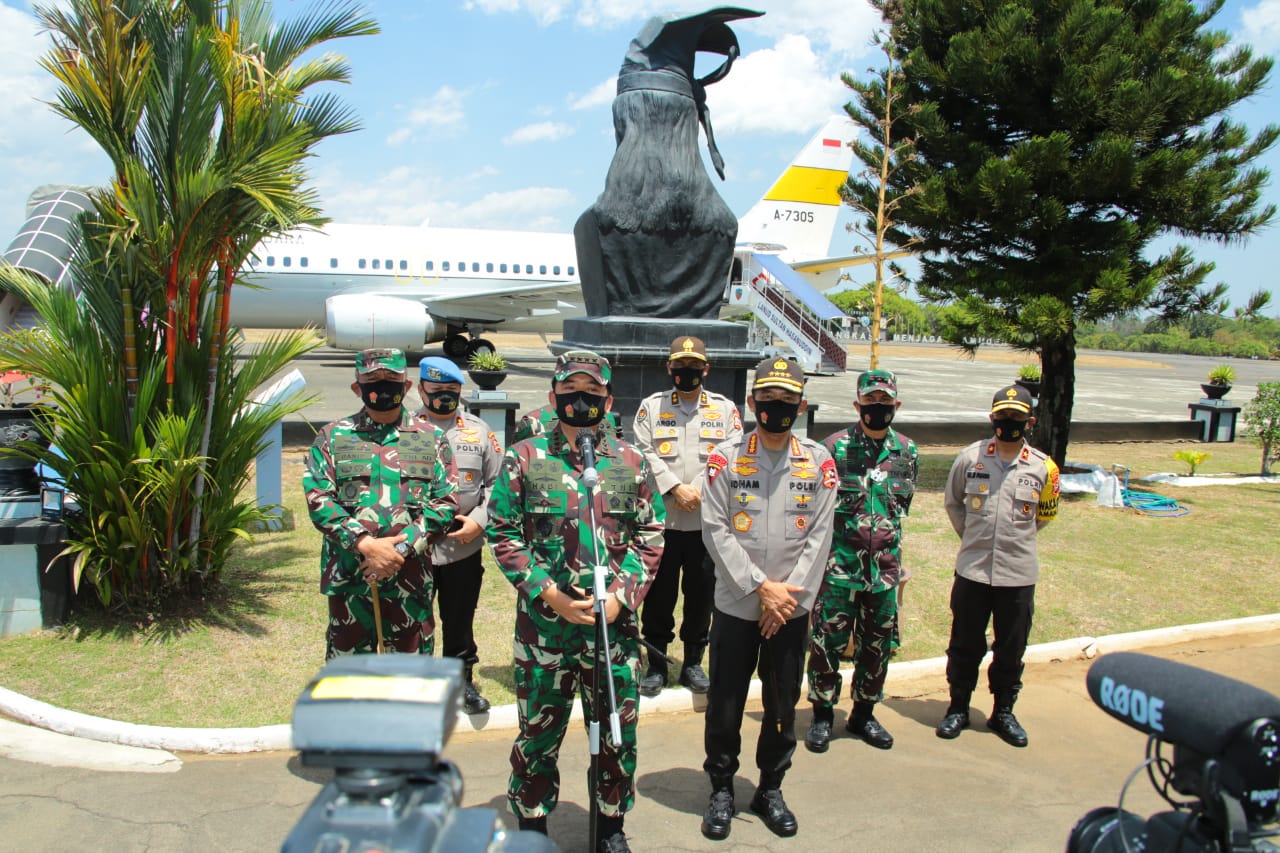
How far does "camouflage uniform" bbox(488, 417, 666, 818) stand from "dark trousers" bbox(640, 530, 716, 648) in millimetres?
1598

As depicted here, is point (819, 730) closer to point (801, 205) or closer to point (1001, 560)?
point (1001, 560)

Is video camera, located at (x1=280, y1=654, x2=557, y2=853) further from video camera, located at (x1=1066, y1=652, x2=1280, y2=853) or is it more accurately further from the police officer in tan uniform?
the police officer in tan uniform

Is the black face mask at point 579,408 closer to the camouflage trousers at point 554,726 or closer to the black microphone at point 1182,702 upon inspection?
the camouflage trousers at point 554,726

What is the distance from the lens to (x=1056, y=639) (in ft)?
19.2

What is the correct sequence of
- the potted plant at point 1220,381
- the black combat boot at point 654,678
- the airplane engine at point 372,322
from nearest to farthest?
the black combat boot at point 654,678 → the potted plant at point 1220,381 → the airplane engine at point 372,322

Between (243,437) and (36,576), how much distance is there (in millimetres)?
1351

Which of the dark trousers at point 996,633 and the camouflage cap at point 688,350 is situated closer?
the dark trousers at point 996,633

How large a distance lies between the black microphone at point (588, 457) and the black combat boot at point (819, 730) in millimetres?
2022

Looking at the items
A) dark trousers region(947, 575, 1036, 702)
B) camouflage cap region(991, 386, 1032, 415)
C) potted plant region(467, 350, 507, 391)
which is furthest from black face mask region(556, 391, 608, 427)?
potted plant region(467, 350, 507, 391)

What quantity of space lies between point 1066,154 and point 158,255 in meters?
9.35

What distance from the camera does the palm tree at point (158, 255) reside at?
16.4ft

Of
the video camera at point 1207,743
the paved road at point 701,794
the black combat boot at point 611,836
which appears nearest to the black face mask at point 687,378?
the paved road at point 701,794

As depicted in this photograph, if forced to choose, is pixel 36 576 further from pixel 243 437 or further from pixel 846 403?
pixel 846 403

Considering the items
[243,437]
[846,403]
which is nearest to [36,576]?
[243,437]
